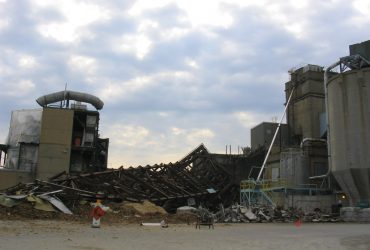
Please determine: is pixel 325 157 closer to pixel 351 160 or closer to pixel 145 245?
pixel 351 160

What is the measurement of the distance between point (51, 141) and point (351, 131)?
113 feet

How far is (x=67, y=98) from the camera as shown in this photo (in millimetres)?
58281

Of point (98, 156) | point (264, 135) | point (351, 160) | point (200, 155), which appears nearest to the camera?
point (351, 160)

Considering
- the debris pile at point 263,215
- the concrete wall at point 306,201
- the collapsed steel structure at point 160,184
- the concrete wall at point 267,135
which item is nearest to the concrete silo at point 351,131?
the concrete wall at point 306,201

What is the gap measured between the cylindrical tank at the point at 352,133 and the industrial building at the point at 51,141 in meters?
30.0

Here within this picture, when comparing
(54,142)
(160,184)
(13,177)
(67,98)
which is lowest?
(160,184)

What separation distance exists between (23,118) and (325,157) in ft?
121

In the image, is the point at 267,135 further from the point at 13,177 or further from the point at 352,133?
the point at 13,177

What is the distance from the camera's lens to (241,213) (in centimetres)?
3117

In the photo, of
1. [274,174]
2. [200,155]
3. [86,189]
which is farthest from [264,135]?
[86,189]

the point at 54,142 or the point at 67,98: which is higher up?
the point at 67,98

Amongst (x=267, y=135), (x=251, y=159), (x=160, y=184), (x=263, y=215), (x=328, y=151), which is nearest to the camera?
(x=263, y=215)

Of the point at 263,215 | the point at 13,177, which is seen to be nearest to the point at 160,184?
the point at 263,215

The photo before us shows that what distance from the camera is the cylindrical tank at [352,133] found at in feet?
120
